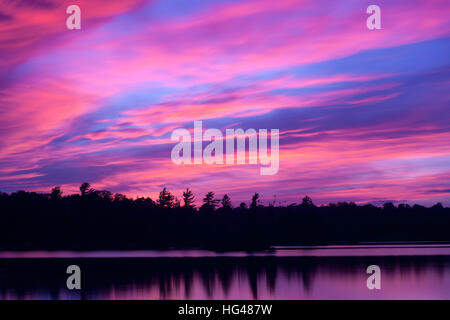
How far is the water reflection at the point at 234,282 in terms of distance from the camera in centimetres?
2564

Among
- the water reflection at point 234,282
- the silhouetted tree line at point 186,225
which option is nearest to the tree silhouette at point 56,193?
the silhouetted tree line at point 186,225

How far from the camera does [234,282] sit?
3044 cm

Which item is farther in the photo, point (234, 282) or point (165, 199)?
point (165, 199)

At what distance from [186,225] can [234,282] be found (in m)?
62.6

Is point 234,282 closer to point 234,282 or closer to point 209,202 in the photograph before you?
point 234,282

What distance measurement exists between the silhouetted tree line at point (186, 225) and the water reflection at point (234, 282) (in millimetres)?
36575

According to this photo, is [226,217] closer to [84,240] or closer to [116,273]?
[84,240]

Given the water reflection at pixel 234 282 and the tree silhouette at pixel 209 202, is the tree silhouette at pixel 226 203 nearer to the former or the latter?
the tree silhouette at pixel 209 202

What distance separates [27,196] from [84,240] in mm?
18250

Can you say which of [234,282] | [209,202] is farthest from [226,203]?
[234,282]

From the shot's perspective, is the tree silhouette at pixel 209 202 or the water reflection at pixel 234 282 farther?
the tree silhouette at pixel 209 202

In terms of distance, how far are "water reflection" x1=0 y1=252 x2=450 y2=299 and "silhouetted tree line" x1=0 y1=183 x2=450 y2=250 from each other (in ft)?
120

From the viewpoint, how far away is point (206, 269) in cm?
3938
